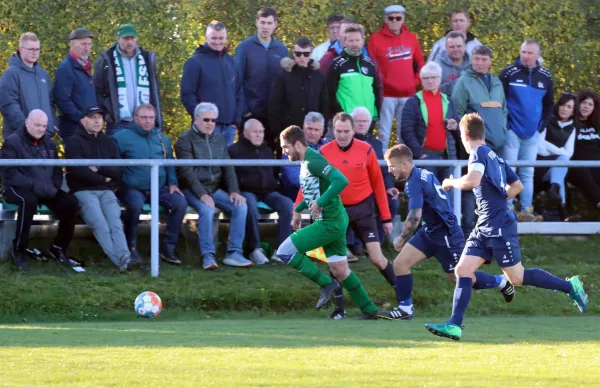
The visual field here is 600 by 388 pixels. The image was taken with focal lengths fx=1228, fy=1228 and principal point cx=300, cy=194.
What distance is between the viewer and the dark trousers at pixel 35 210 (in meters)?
12.7

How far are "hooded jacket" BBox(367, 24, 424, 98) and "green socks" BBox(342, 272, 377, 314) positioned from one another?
411 cm

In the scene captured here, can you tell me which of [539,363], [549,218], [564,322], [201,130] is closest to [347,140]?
[201,130]

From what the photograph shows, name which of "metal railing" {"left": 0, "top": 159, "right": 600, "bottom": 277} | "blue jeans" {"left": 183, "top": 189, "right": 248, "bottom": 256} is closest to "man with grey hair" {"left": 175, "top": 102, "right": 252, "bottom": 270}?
"blue jeans" {"left": 183, "top": 189, "right": 248, "bottom": 256}

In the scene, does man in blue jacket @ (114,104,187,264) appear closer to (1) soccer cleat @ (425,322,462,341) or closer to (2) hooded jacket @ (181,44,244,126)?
(2) hooded jacket @ (181,44,244,126)

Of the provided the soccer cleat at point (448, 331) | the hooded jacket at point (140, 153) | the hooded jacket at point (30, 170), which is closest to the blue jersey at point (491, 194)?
the soccer cleat at point (448, 331)

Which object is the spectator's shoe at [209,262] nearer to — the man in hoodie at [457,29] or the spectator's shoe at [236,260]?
the spectator's shoe at [236,260]

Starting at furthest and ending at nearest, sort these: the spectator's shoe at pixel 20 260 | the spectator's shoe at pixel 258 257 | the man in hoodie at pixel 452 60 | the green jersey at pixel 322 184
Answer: the man in hoodie at pixel 452 60
the spectator's shoe at pixel 258 257
the spectator's shoe at pixel 20 260
the green jersey at pixel 322 184

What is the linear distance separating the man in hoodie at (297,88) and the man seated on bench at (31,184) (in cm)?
273

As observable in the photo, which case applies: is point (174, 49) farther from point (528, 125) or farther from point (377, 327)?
point (377, 327)

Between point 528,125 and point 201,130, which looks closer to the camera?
point 201,130

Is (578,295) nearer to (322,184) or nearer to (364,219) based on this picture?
(322,184)

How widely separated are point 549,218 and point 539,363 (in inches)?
308

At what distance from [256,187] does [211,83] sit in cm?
139

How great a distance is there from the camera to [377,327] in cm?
1074
